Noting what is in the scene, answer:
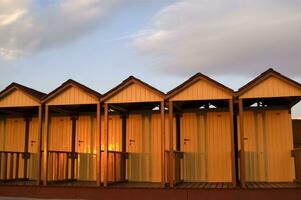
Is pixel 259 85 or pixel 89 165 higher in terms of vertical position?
pixel 259 85

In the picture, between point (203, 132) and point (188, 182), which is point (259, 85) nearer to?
point (203, 132)

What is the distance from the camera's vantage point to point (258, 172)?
54.5 ft

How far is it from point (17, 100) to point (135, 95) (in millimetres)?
4697

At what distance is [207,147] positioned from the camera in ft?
56.5

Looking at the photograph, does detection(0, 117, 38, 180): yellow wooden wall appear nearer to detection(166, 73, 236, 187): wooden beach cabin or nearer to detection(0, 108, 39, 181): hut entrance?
detection(0, 108, 39, 181): hut entrance

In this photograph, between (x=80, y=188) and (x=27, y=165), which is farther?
(x=27, y=165)

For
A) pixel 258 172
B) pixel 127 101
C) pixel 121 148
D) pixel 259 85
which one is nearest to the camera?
pixel 259 85

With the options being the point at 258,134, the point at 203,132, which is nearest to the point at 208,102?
the point at 203,132

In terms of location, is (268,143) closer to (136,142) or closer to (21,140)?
(136,142)

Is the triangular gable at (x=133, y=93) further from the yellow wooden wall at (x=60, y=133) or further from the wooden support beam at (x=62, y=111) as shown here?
the yellow wooden wall at (x=60, y=133)

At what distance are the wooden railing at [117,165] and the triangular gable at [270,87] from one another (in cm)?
543

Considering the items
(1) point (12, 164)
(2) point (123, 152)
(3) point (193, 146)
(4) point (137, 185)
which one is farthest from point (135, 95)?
(1) point (12, 164)

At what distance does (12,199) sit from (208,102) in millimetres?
8223

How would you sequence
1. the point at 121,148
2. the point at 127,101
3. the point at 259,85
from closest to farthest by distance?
the point at 259,85
the point at 127,101
the point at 121,148
